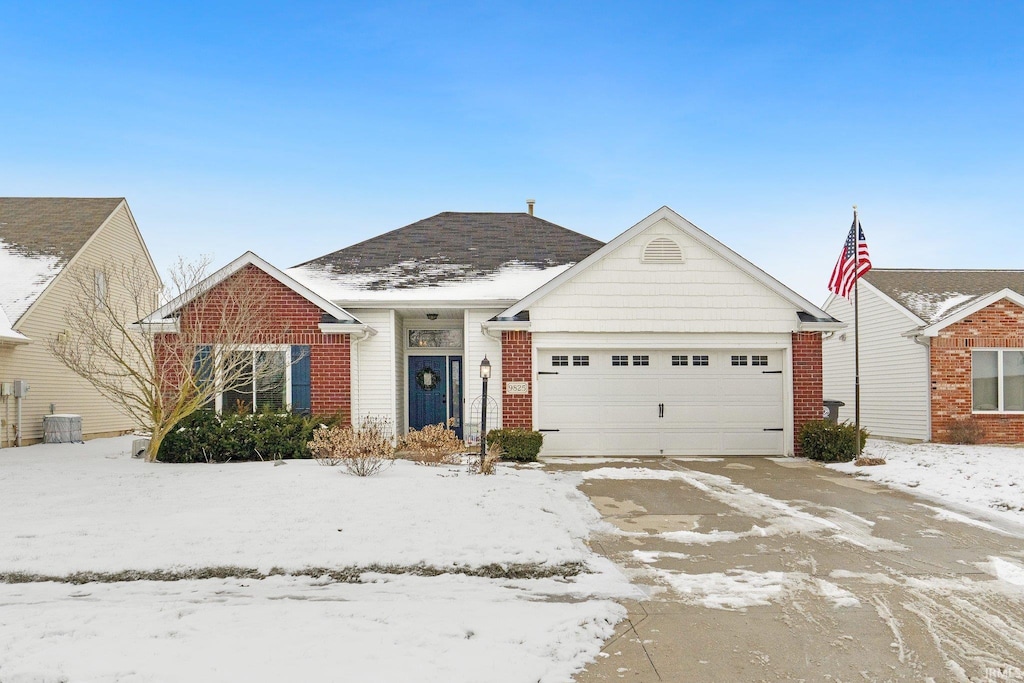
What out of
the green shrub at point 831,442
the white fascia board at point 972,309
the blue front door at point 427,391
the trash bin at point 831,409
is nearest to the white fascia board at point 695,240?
the green shrub at point 831,442

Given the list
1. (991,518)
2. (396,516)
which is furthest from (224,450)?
(991,518)

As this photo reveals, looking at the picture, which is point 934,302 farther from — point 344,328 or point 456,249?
point 344,328

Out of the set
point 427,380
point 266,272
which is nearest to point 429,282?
point 427,380

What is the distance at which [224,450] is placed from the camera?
11773mm

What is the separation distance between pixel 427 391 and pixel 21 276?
11138 mm

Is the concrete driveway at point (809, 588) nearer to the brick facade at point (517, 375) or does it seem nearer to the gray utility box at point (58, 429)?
the brick facade at point (517, 375)

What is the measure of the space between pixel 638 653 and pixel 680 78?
1833 centimetres

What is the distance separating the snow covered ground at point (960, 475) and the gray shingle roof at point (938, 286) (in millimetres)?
4187

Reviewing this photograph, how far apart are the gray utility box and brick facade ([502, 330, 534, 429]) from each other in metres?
11.6

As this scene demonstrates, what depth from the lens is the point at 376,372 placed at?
46.1 ft

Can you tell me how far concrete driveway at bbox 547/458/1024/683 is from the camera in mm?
3908

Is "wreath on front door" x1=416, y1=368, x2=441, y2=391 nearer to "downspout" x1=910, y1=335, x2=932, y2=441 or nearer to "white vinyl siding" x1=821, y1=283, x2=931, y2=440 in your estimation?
"white vinyl siding" x1=821, y1=283, x2=931, y2=440

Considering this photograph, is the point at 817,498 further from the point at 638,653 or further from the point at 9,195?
the point at 9,195

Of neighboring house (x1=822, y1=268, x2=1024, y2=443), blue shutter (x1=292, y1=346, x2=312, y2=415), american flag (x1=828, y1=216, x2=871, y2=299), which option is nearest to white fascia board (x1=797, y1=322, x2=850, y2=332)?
american flag (x1=828, y1=216, x2=871, y2=299)
